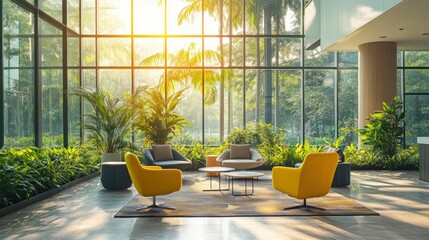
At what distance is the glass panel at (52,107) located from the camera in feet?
36.2

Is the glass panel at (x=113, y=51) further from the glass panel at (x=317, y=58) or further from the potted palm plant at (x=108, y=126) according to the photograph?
the glass panel at (x=317, y=58)

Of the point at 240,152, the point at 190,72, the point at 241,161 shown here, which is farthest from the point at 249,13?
the point at 241,161

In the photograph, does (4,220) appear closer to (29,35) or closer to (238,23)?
(29,35)

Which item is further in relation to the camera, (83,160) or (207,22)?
(207,22)

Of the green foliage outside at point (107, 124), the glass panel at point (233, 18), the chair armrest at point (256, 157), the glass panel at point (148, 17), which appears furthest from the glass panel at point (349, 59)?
the green foliage outside at point (107, 124)

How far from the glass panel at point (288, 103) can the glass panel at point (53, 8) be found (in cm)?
659

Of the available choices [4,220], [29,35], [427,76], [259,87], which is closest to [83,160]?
[29,35]

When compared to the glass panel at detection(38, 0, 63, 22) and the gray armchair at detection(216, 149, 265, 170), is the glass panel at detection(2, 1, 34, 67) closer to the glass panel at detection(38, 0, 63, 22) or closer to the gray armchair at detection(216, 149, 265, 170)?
the glass panel at detection(38, 0, 63, 22)

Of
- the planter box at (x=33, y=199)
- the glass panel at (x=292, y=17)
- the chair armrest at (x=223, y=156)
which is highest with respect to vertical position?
the glass panel at (x=292, y=17)

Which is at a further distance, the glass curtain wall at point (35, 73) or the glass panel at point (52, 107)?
the glass panel at point (52, 107)

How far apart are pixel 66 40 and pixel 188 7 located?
407 centimetres

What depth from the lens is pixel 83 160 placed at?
11.1m

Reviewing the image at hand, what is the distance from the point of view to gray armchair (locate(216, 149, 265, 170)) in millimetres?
10559

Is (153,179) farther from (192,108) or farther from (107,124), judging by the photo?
(192,108)
